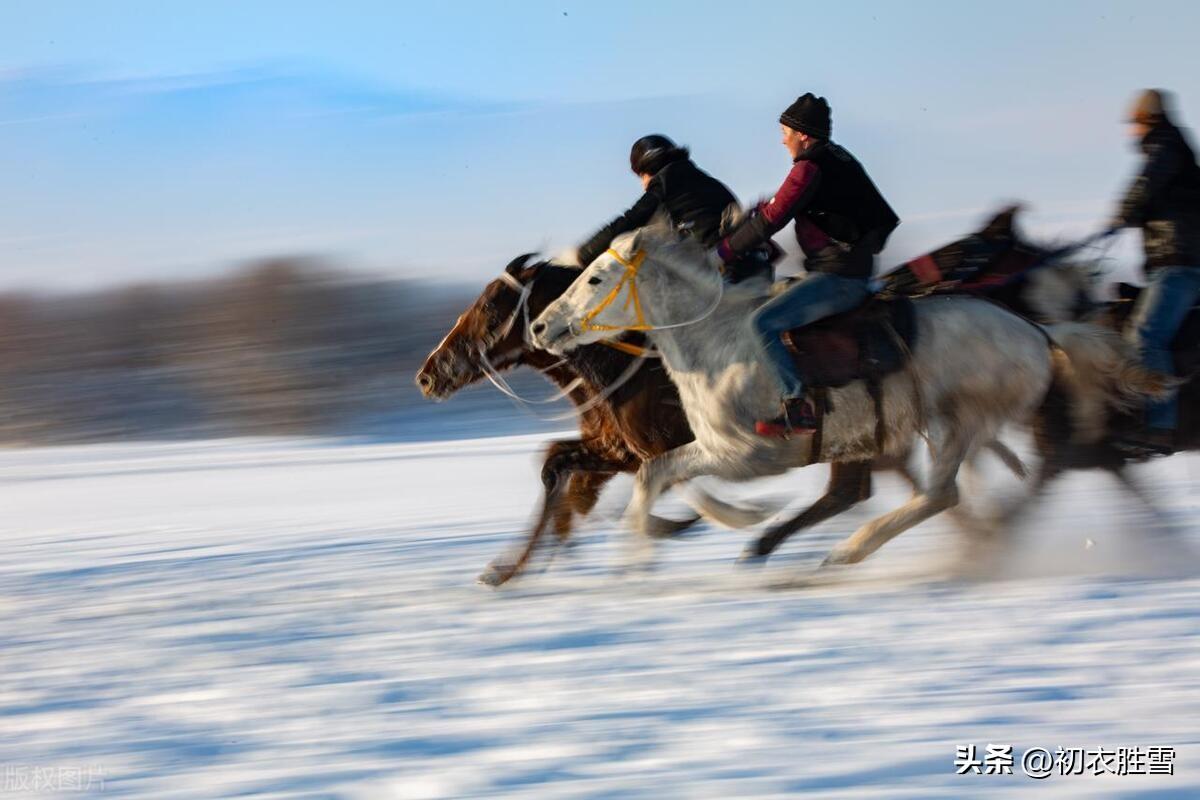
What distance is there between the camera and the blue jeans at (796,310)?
6379mm

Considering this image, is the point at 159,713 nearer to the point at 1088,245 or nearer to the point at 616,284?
the point at 616,284

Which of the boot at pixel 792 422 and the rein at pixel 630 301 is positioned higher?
the rein at pixel 630 301

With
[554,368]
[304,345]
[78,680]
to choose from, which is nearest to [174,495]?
[554,368]

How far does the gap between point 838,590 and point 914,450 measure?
1.00 m

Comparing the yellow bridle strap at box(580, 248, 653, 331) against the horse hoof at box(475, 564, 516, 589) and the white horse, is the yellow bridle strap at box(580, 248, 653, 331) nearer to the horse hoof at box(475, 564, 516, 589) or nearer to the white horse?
the white horse

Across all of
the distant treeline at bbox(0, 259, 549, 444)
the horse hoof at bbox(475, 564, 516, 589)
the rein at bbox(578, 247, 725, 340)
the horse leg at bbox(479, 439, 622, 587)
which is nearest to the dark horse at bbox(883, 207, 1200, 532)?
the rein at bbox(578, 247, 725, 340)

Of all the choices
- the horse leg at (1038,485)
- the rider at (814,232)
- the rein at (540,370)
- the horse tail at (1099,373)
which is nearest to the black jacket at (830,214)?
the rider at (814,232)

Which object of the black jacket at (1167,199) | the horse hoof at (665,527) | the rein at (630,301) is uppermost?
the black jacket at (1167,199)

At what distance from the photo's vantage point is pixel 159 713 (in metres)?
4.85

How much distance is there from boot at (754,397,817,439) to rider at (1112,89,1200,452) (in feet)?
5.40

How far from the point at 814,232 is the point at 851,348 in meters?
0.61

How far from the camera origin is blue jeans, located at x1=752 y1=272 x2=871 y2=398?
20.9 ft

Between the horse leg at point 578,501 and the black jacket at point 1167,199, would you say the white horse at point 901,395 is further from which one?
the horse leg at point 578,501

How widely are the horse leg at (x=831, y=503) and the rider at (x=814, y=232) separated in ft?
2.04
